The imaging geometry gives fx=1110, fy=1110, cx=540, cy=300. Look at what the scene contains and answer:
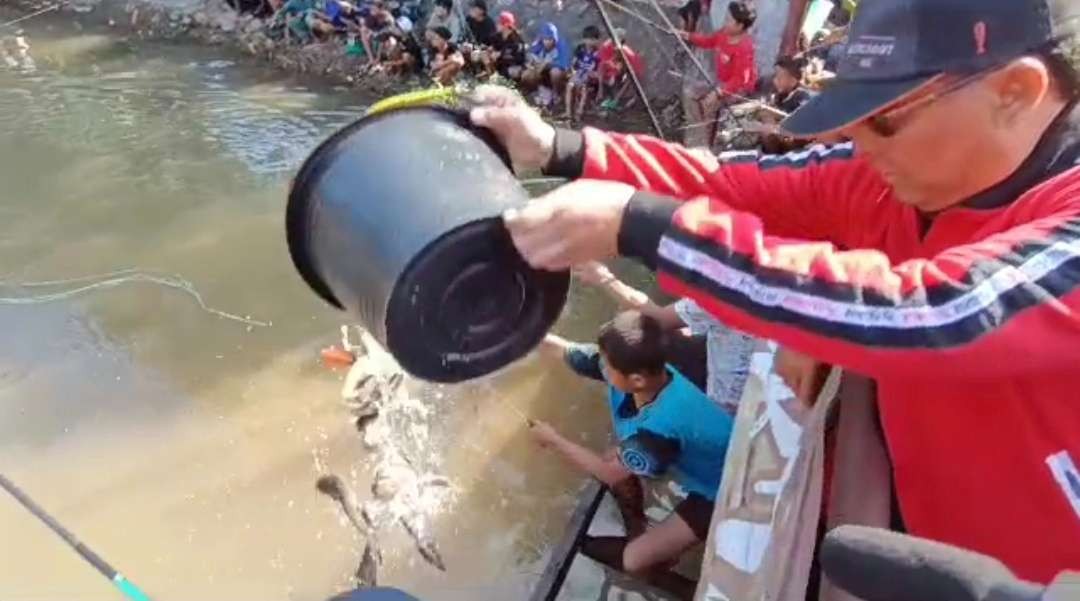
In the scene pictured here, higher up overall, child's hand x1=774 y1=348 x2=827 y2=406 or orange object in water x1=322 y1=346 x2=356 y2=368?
child's hand x1=774 y1=348 x2=827 y2=406

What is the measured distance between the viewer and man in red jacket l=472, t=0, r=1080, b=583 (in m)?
1.35

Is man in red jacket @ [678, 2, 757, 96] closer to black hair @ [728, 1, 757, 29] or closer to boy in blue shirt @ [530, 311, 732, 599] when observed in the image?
black hair @ [728, 1, 757, 29]

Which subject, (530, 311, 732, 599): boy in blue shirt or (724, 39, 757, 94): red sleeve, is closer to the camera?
(530, 311, 732, 599): boy in blue shirt

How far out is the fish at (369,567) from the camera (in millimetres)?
3734

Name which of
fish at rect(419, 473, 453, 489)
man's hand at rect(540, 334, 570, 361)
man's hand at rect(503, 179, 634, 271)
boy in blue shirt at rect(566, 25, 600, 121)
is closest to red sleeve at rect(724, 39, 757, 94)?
boy in blue shirt at rect(566, 25, 600, 121)

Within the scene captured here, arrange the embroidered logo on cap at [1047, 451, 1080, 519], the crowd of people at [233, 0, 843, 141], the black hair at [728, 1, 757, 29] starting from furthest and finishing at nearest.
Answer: the black hair at [728, 1, 757, 29] < the crowd of people at [233, 0, 843, 141] < the embroidered logo on cap at [1047, 451, 1080, 519]

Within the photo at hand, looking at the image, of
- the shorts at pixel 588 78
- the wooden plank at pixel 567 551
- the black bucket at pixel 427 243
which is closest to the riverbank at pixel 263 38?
the shorts at pixel 588 78

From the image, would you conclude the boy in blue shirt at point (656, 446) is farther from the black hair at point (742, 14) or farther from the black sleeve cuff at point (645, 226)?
the black hair at point (742, 14)

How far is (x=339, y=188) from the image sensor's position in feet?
6.59

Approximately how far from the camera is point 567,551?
3.42m

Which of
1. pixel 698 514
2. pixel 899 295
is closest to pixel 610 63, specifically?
pixel 698 514

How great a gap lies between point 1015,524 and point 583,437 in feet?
9.61

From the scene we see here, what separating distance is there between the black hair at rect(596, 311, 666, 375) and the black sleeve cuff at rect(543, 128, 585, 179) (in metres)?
1.30

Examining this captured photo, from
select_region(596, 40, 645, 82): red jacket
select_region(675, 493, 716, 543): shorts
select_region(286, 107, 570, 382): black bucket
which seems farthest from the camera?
select_region(596, 40, 645, 82): red jacket
